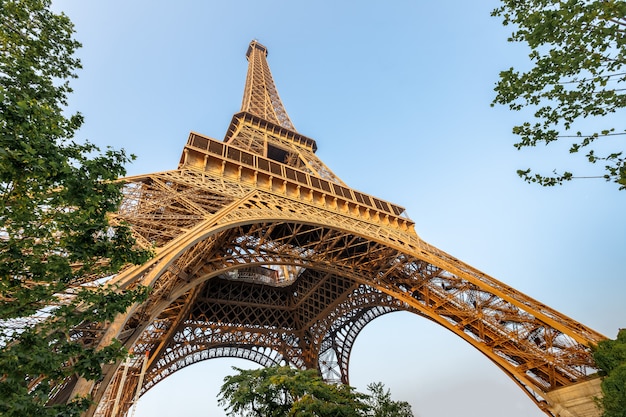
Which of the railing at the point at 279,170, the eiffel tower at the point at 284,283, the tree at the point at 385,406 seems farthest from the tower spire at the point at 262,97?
the tree at the point at 385,406

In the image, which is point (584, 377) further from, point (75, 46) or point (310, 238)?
point (75, 46)

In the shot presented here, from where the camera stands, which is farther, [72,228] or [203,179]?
[203,179]

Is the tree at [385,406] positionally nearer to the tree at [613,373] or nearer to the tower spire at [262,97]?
the tree at [613,373]

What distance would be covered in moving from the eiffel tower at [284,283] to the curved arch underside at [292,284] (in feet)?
0.24

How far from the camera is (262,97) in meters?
37.7

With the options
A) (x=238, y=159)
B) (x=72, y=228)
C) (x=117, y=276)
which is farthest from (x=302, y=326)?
(x=72, y=228)

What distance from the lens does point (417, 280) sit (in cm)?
1806

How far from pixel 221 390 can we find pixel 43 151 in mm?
8782

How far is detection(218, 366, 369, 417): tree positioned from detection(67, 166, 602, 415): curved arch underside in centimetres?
340

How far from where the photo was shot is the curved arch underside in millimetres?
11562

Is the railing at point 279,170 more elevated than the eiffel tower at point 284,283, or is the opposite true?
the railing at point 279,170

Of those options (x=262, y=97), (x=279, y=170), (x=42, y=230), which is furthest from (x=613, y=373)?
(x=262, y=97)

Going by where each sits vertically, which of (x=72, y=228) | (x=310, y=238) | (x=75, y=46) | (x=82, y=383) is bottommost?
(x=82, y=383)

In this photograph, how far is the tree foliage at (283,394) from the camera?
9.62 meters
